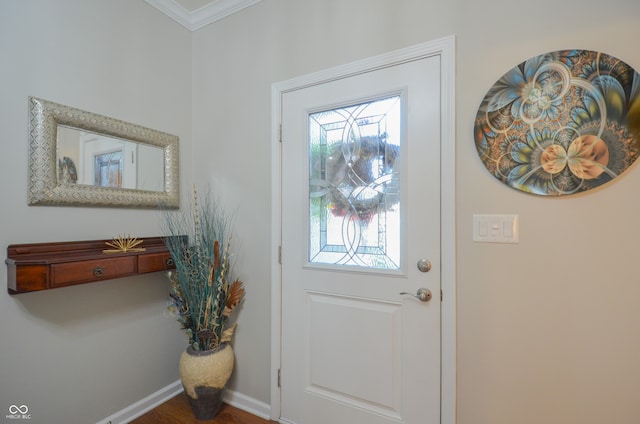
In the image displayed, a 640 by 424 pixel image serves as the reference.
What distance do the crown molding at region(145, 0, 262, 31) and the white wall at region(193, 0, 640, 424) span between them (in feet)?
1.94

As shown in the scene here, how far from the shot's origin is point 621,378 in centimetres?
108

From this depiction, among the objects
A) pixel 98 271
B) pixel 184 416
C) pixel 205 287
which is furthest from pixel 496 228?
pixel 184 416

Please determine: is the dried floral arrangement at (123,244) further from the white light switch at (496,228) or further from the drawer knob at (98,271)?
the white light switch at (496,228)

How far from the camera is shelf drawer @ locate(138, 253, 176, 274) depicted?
5.43ft

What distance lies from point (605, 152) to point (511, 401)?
109cm

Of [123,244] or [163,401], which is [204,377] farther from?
[123,244]

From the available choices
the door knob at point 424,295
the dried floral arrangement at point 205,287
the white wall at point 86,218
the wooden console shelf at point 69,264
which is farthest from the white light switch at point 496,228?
the white wall at point 86,218

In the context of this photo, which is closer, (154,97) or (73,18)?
(73,18)

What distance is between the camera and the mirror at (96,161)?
1.46 meters

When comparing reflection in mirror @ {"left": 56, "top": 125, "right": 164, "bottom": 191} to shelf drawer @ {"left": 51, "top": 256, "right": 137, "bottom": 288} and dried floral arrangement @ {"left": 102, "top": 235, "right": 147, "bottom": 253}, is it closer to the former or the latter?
dried floral arrangement @ {"left": 102, "top": 235, "right": 147, "bottom": 253}

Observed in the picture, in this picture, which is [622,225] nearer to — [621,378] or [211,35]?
[621,378]

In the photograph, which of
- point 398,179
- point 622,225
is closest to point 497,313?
point 622,225

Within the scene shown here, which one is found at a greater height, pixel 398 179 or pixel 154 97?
pixel 154 97

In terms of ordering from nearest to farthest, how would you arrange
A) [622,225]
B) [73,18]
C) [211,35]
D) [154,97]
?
[622,225] < [73,18] < [154,97] < [211,35]
